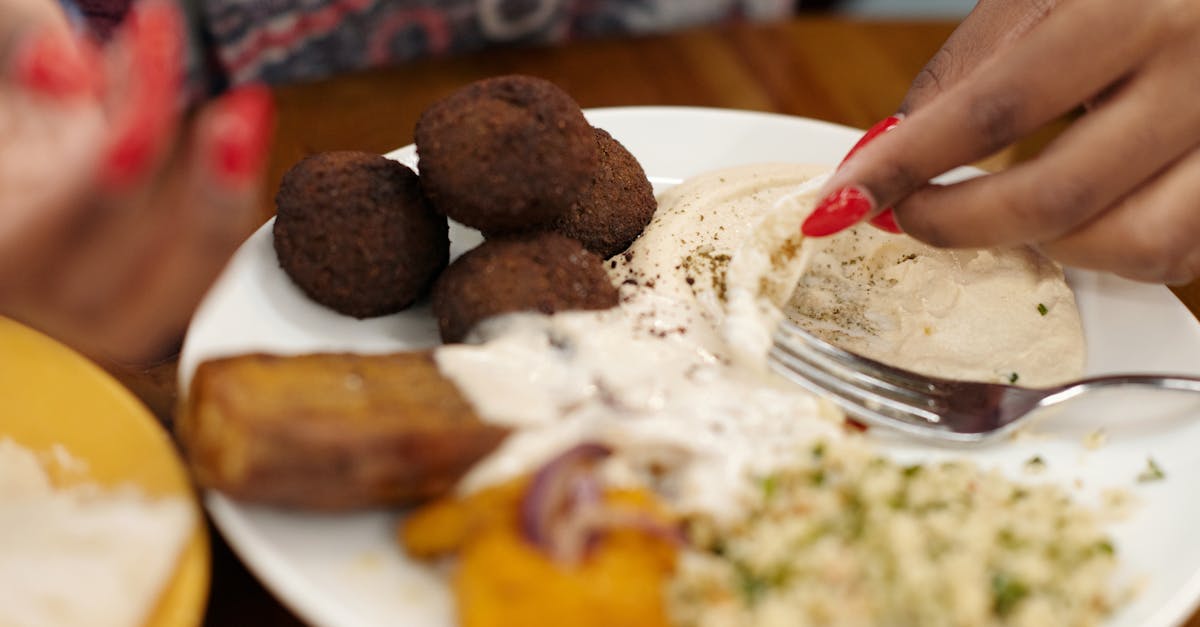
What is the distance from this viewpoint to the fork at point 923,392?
1719 millimetres

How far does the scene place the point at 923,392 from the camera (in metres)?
1.76

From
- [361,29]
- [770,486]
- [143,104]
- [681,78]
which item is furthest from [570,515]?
[361,29]

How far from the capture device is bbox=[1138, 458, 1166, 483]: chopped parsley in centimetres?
167

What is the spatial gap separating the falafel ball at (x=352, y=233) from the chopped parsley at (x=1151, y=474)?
51.6 inches

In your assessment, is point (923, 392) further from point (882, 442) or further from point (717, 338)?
point (717, 338)

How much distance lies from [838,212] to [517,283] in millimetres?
604

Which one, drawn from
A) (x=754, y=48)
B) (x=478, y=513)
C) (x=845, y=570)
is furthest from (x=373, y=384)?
(x=754, y=48)

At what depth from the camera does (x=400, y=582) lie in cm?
140

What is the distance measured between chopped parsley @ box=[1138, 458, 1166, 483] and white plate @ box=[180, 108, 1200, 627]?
0.03ft

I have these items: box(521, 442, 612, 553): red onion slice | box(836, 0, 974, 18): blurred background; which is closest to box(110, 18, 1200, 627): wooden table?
box(521, 442, 612, 553): red onion slice

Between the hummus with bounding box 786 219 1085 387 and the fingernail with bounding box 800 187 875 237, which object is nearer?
the fingernail with bounding box 800 187 875 237

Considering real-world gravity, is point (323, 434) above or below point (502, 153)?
below

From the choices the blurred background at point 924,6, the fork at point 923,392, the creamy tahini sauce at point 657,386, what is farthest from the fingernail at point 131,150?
the blurred background at point 924,6

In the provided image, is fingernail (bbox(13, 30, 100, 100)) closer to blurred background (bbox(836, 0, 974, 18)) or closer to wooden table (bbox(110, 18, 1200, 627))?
wooden table (bbox(110, 18, 1200, 627))
